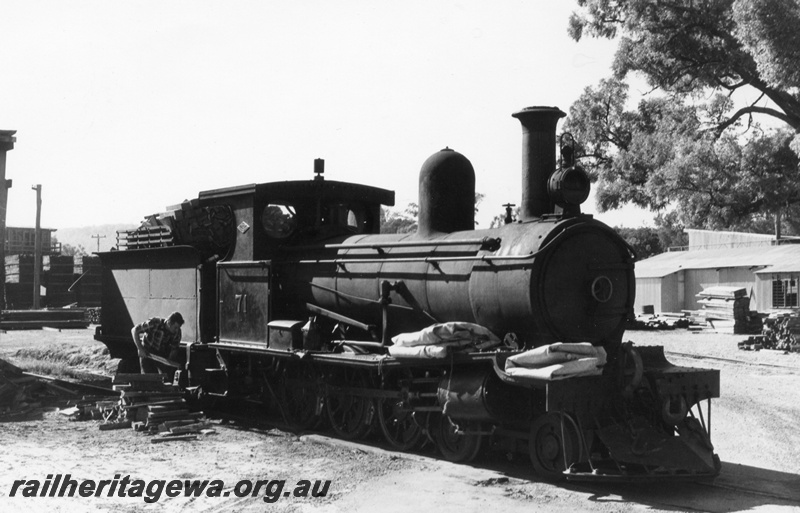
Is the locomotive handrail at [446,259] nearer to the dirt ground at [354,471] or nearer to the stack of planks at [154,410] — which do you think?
the dirt ground at [354,471]

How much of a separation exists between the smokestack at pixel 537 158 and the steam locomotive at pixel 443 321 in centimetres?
2

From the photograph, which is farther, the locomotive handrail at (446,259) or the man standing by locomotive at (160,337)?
the man standing by locomotive at (160,337)

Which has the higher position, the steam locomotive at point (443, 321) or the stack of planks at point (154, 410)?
the steam locomotive at point (443, 321)

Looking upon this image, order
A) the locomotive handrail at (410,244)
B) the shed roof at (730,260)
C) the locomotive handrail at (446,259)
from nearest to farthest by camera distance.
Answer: the locomotive handrail at (446,259) < the locomotive handrail at (410,244) < the shed roof at (730,260)

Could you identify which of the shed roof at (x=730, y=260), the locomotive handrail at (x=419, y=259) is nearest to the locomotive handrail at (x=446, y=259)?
the locomotive handrail at (x=419, y=259)

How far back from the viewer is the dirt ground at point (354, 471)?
706 centimetres

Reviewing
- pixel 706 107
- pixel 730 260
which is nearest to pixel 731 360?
pixel 706 107

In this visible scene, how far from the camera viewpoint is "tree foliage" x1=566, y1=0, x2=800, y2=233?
57.4ft

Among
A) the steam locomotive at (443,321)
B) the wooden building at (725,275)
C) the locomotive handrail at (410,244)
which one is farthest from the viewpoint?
the wooden building at (725,275)

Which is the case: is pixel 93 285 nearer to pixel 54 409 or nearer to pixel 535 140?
pixel 54 409

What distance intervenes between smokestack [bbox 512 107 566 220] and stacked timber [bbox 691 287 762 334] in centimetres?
2233

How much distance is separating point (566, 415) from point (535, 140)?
3.07 meters

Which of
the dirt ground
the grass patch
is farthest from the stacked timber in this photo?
the grass patch

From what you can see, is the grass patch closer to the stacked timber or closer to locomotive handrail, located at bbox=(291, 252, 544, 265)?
locomotive handrail, located at bbox=(291, 252, 544, 265)
